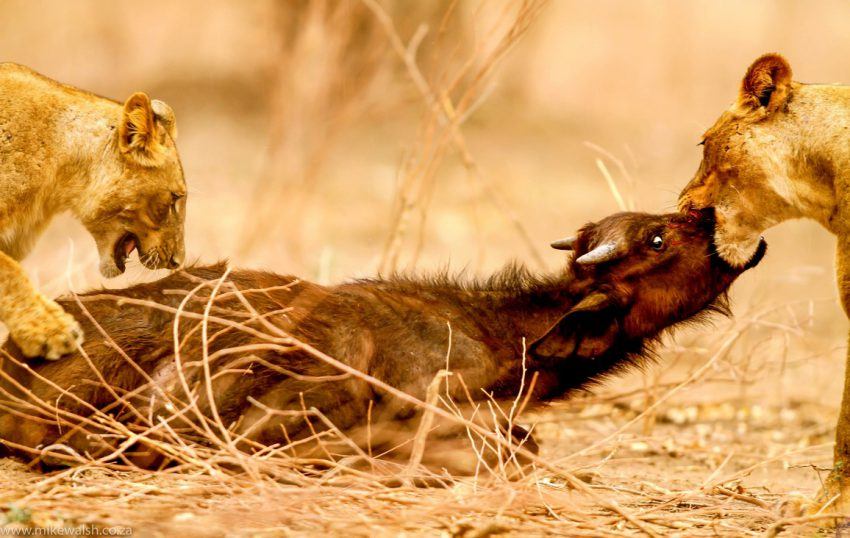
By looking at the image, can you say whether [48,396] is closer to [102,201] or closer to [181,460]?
[181,460]

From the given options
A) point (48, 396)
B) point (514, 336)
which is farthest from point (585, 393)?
point (48, 396)

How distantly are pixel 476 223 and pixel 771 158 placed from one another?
8.33ft

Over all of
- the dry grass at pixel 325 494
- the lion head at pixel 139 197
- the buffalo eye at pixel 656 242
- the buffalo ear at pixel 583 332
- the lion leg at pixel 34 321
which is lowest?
the dry grass at pixel 325 494

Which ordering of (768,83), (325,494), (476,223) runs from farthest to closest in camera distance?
1. (476,223)
2. (768,83)
3. (325,494)

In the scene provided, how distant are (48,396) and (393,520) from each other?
159 cm

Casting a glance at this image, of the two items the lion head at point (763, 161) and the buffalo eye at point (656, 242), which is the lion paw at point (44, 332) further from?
the lion head at point (763, 161)

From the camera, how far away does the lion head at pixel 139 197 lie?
16.1 feet

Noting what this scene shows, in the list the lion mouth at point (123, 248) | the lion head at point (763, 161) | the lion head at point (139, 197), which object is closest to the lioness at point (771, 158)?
the lion head at point (763, 161)

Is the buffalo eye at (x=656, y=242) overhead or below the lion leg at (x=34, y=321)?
overhead

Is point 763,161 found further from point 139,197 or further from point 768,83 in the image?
point 139,197

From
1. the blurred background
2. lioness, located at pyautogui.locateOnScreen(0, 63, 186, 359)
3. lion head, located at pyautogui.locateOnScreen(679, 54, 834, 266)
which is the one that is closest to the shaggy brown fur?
lion head, located at pyautogui.locateOnScreen(679, 54, 834, 266)

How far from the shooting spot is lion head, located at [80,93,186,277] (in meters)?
4.91

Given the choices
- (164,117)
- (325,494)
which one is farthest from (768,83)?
(164,117)

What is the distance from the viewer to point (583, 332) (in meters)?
4.29
